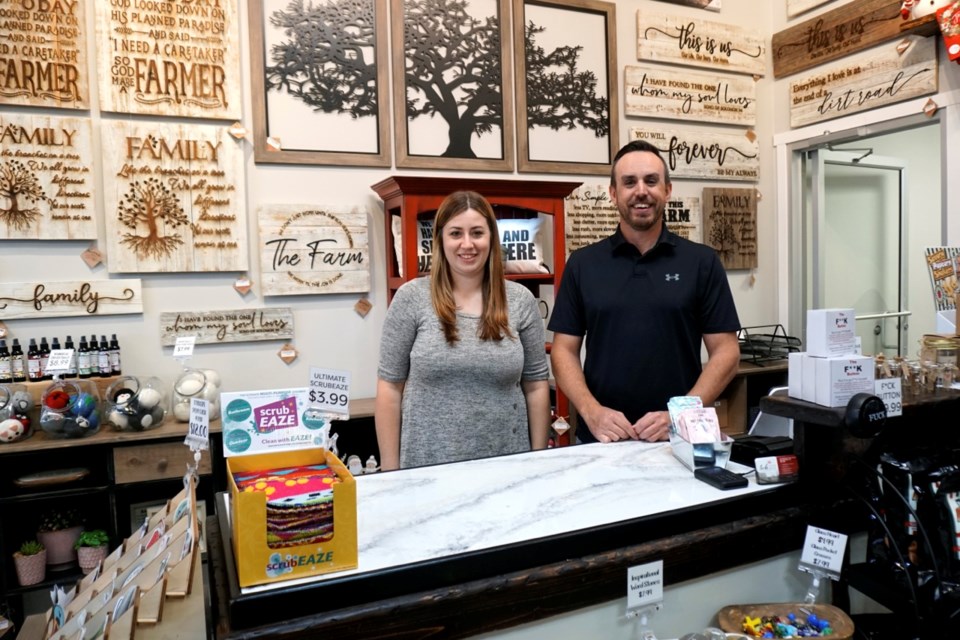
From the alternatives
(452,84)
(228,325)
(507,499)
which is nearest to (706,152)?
(452,84)

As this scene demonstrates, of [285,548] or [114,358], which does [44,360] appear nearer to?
[114,358]

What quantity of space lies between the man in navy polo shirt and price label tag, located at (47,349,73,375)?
1.79 metres

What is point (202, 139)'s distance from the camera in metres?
2.79

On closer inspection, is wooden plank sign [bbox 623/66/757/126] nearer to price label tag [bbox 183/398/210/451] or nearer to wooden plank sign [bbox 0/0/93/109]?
wooden plank sign [bbox 0/0/93/109]

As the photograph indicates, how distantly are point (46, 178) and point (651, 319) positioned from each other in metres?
2.35

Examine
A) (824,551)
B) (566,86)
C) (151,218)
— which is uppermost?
(566,86)

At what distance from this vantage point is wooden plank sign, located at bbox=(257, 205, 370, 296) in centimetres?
291

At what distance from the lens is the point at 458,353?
1980 mm

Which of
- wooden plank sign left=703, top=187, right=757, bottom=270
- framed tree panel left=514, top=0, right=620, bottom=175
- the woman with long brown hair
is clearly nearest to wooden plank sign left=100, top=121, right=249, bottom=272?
the woman with long brown hair

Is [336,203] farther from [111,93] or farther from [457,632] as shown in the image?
[457,632]

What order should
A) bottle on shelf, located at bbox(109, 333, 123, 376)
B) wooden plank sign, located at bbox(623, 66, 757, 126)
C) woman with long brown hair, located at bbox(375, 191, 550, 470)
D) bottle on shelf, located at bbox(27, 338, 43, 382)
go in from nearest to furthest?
woman with long brown hair, located at bbox(375, 191, 550, 470)
bottle on shelf, located at bbox(27, 338, 43, 382)
bottle on shelf, located at bbox(109, 333, 123, 376)
wooden plank sign, located at bbox(623, 66, 757, 126)

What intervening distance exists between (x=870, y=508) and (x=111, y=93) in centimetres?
291

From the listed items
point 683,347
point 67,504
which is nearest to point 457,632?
point 683,347

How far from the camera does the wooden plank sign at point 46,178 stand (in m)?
2.53
